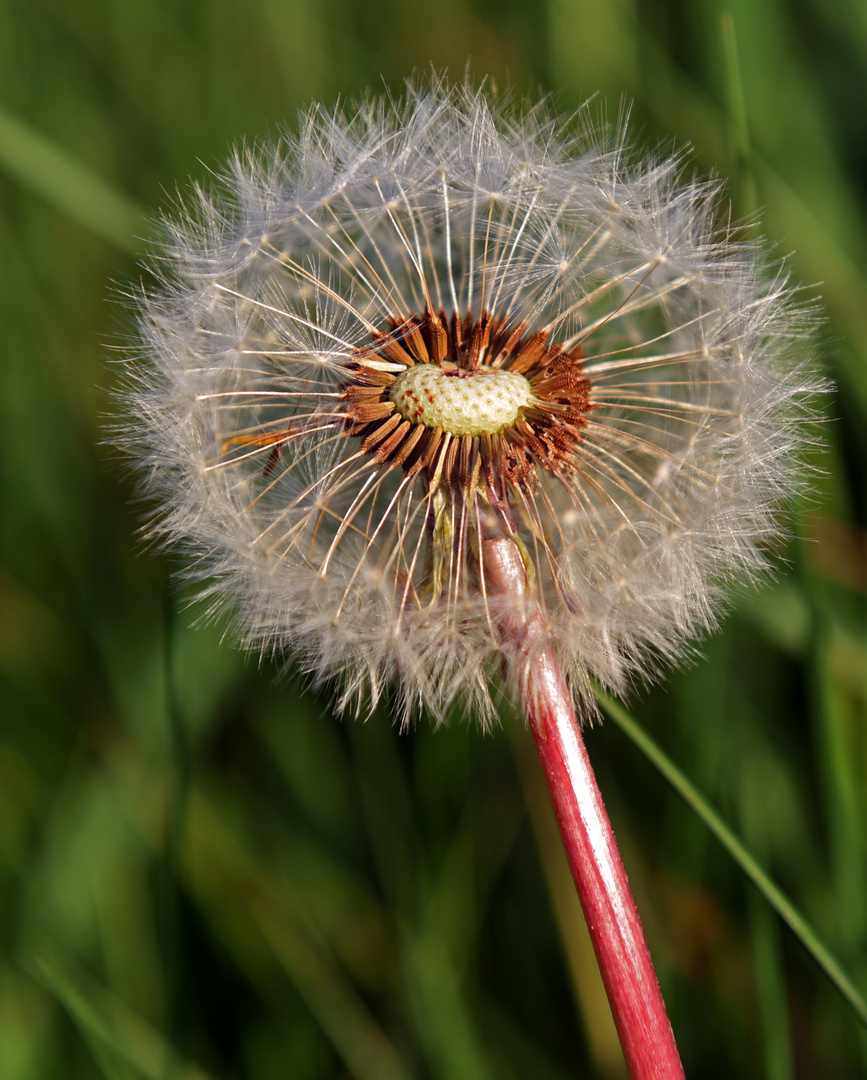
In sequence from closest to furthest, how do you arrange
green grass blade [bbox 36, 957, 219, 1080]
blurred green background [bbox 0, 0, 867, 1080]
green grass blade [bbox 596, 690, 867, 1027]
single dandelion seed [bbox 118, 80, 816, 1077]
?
1. green grass blade [bbox 596, 690, 867, 1027]
2. single dandelion seed [bbox 118, 80, 816, 1077]
3. green grass blade [bbox 36, 957, 219, 1080]
4. blurred green background [bbox 0, 0, 867, 1080]

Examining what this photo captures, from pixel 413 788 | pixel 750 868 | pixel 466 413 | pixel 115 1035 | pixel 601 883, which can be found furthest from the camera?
pixel 413 788

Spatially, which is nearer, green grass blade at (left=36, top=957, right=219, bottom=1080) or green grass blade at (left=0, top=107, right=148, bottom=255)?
green grass blade at (left=36, top=957, right=219, bottom=1080)

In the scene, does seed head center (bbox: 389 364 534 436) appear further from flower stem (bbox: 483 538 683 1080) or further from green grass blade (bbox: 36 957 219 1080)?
green grass blade (bbox: 36 957 219 1080)

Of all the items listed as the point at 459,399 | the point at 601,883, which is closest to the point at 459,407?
the point at 459,399

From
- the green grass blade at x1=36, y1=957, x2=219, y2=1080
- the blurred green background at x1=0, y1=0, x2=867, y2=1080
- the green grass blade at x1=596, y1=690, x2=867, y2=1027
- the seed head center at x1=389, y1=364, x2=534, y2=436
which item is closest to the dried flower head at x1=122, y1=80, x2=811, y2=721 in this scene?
the seed head center at x1=389, y1=364, x2=534, y2=436

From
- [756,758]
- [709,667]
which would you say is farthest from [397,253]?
[756,758]

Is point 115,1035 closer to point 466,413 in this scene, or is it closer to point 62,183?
point 466,413
